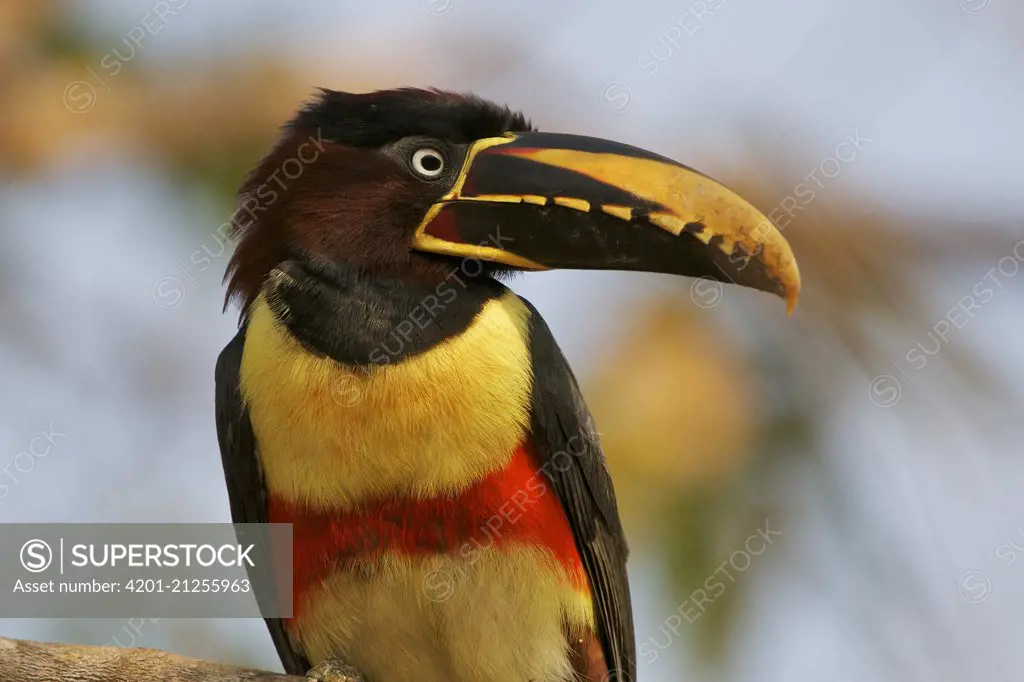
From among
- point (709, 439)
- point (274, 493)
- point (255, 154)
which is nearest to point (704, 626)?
point (709, 439)

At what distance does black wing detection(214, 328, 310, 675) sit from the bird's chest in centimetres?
21

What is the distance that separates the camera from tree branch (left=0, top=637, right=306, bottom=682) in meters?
3.81

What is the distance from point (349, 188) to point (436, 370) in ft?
2.56

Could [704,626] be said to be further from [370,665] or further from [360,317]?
[360,317]

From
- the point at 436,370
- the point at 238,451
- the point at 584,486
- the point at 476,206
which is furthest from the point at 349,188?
the point at 584,486

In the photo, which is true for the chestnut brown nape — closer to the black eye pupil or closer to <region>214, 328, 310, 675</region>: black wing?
the black eye pupil

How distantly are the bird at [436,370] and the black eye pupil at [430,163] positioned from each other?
0.01m

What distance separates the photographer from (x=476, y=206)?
4.54 m

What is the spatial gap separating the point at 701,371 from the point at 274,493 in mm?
2804

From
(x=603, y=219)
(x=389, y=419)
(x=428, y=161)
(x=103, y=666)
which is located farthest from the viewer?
(x=428, y=161)

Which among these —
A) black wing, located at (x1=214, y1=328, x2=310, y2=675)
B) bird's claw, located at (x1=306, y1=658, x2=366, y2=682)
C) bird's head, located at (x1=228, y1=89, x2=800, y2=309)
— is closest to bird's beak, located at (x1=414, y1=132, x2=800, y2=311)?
bird's head, located at (x1=228, y1=89, x2=800, y2=309)

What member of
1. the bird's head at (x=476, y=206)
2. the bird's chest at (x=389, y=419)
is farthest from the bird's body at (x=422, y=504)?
the bird's head at (x=476, y=206)

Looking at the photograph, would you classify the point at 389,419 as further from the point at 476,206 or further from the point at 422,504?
the point at 476,206

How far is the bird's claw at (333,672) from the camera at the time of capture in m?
4.53
